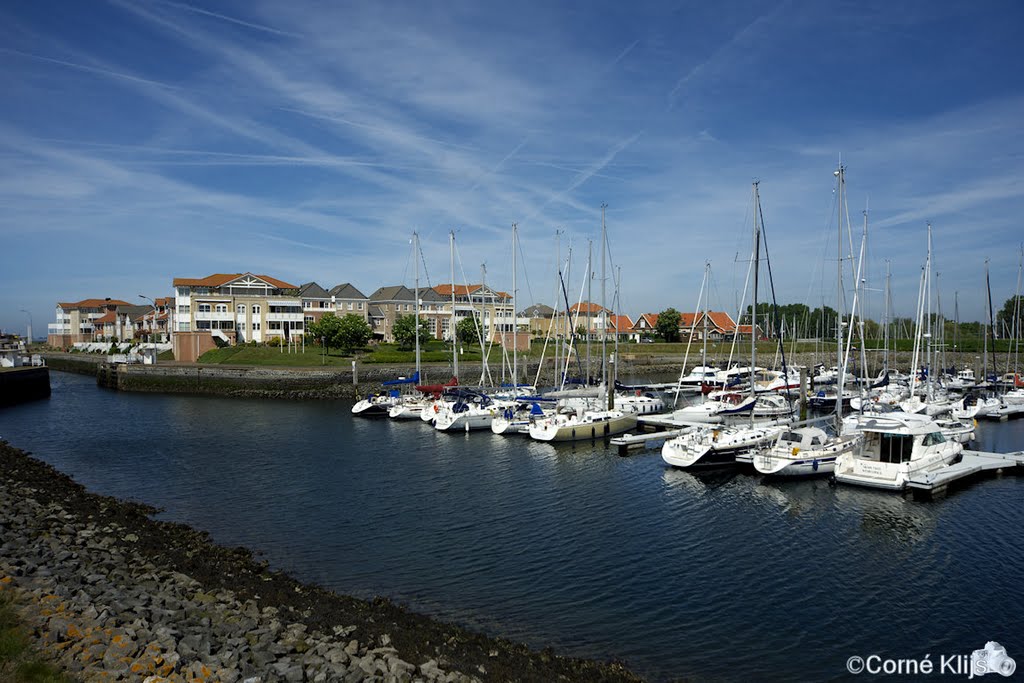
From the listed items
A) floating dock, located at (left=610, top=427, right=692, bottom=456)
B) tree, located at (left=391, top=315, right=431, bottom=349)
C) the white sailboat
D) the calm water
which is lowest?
the calm water

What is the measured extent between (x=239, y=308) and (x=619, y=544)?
91.7m

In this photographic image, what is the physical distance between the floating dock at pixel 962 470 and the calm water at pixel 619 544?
681 mm

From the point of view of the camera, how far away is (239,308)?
334ft

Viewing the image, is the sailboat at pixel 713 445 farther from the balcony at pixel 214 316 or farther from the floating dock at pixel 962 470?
the balcony at pixel 214 316

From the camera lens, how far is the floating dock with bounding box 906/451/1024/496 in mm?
27422

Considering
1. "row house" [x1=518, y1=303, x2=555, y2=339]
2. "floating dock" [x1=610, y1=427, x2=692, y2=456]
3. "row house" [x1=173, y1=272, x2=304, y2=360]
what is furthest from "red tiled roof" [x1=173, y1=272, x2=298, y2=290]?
"floating dock" [x1=610, y1=427, x2=692, y2=456]

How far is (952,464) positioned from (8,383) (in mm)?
77098

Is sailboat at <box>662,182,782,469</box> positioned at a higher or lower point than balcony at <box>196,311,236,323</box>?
lower

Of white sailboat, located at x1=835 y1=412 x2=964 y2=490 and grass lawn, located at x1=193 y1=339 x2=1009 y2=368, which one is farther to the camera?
grass lawn, located at x1=193 y1=339 x2=1009 y2=368

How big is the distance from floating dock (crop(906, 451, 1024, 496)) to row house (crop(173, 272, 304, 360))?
288 feet

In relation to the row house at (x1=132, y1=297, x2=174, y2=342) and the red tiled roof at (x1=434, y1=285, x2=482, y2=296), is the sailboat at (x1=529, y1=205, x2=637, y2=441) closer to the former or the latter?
the red tiled roof at (x1=434, y1=285, x2=482, y2=296)

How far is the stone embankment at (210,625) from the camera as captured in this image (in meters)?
12.2

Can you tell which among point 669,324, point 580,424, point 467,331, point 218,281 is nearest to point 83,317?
point 218,281

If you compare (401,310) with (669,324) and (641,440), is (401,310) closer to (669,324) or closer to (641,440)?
(669,324)
